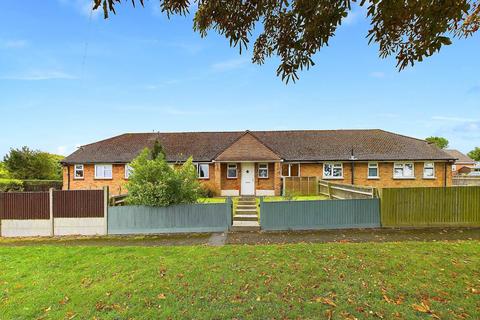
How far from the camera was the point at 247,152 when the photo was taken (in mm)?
20234

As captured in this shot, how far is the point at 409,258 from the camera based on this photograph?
6367 millimetres

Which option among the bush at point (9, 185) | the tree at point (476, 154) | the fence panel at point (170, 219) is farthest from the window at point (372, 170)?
the tree at point (476, 154)

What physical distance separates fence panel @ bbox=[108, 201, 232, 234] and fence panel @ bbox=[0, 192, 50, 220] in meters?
2.54

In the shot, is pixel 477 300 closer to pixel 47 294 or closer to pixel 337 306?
pixel 337 306

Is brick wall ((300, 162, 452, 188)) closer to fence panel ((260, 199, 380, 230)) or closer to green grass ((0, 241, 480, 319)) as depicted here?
fence panel ((260, 199, 380, 230))

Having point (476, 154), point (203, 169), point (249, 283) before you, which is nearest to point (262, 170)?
point (203, 169)

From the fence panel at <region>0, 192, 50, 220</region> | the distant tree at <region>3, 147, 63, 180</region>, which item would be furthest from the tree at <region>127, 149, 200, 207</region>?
the distant tree at <region>3, 147, 63, 180</region>

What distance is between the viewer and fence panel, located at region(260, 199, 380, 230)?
10.2 metres

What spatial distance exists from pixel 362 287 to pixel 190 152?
18995 millimetres

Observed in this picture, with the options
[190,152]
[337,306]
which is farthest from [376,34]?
[190,152]

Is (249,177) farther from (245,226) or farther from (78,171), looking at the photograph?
(78,171)

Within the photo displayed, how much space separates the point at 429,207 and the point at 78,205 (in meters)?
13.2

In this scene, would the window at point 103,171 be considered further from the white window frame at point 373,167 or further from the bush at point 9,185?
the white window frame at point 373,167

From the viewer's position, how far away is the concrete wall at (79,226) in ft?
33.8
